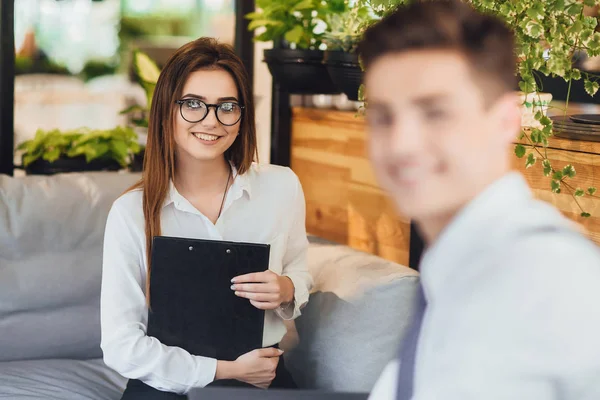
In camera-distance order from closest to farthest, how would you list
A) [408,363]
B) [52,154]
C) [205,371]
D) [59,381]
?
1. [408,363]
2. [205,371]
3. [59,381]
4. [52,154]

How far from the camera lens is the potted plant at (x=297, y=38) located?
2584 mm

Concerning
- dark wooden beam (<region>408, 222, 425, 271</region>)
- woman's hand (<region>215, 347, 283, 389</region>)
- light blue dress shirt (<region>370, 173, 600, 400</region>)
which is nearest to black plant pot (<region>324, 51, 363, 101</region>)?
dark wooden beam (<region>408, 222, 425, 271</region>)

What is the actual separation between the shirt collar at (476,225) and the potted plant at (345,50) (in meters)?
1.71

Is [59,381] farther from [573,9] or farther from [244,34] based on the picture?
[244,34]

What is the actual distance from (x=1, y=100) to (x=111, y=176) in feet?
1.96

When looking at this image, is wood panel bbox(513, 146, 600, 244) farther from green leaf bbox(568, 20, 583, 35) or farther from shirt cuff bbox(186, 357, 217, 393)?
shirt cuff bbox(186, 357, 217, 393)

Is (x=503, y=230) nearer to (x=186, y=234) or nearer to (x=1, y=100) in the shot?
(x=186, y=234)

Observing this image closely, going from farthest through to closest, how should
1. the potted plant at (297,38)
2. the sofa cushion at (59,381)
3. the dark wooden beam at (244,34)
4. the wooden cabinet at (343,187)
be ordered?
the dark wooden beam at (244,34) → the potted plant at (297,38) → the wooden cabinet at (343,187) → the sofa cushion at (59,381)

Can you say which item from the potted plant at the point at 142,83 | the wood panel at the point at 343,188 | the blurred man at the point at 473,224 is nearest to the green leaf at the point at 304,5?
the wood panel at the point at 343,188

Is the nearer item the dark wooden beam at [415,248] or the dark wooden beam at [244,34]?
the dark wooden beam at [415,248]

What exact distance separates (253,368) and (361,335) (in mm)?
276

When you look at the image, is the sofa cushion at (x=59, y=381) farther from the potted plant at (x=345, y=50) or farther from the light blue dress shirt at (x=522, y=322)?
Result: the light blue dress shirt at (x=522, y=322)

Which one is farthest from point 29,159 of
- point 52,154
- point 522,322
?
point 522,322

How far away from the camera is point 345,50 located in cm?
242
